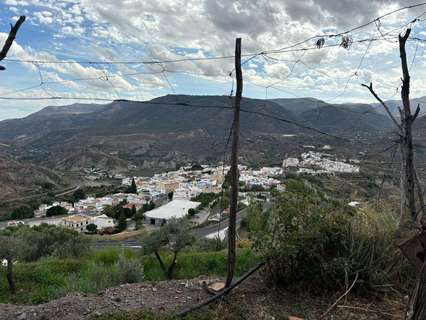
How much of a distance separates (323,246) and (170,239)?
20.9 ft

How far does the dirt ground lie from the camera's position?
501 cm

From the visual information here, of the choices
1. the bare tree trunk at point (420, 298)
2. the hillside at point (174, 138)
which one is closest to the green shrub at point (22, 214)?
the hillside at point (174, 138)

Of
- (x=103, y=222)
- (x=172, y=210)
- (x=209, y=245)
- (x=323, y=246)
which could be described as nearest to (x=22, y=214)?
(x=103, y=222)

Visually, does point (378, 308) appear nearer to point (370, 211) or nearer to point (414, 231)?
point (370, 211)

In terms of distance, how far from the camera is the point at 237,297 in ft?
18.3

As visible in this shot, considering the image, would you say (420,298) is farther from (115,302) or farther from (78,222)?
(78,222)

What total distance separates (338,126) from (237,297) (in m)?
105

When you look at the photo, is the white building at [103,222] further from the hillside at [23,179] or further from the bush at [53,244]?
the hillside at [23,179]

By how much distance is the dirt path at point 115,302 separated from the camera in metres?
5.09

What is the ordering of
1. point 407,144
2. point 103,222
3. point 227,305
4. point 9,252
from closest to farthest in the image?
point 227,305
point 407,144
point 9,252
point 103,222

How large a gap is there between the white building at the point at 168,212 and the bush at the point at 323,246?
3444 cm

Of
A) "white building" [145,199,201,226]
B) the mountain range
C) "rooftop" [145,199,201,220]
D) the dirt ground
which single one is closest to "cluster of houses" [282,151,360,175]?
the mountain range

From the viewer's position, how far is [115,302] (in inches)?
214

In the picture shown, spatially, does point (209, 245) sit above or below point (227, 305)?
below
